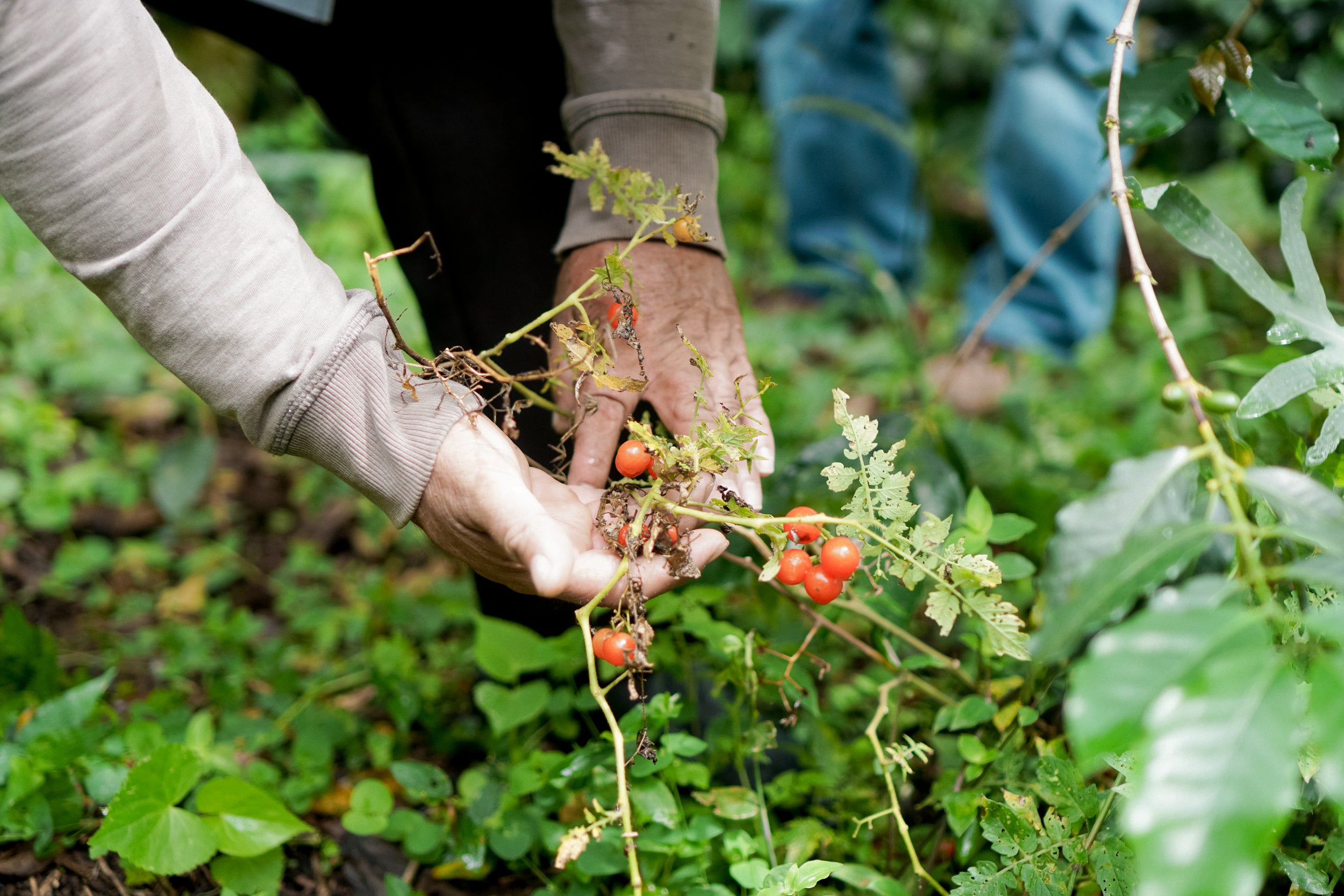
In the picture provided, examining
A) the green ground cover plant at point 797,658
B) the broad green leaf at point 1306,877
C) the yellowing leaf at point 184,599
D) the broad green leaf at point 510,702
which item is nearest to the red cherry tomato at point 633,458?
the green ground cover plant at point 797,658

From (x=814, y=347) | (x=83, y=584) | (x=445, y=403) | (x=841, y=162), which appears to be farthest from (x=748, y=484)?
(x=841, y=162)

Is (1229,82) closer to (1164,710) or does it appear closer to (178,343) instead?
(1164,710)

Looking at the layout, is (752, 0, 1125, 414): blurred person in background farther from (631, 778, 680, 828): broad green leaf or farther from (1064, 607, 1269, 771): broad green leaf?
(1064, 607, 1269, 771): broad green leaf

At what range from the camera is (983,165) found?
9.85 ft

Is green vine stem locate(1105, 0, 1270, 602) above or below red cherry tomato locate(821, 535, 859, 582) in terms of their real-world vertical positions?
above

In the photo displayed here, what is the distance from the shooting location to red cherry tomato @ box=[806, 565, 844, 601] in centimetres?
91

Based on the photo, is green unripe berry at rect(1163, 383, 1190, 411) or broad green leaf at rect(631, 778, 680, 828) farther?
broad green leaf at rect(631, 778, 680, 828)

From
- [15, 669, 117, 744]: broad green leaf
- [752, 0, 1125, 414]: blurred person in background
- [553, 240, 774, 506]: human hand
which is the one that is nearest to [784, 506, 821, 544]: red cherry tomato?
[553, 240, 774, 506]: human hand

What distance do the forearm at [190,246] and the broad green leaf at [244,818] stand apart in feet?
1.34

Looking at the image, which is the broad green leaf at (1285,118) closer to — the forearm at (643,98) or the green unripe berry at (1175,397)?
the green unripe berry at (1175,397)

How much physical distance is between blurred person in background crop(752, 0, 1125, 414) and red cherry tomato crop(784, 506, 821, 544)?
4.94 ft

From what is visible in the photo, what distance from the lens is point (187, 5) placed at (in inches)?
56.1

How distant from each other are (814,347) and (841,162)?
2.54 ft

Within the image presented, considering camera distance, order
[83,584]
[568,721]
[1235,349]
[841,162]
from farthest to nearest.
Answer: [841,162] < [1235,349] < [83,584] < [568,721]
